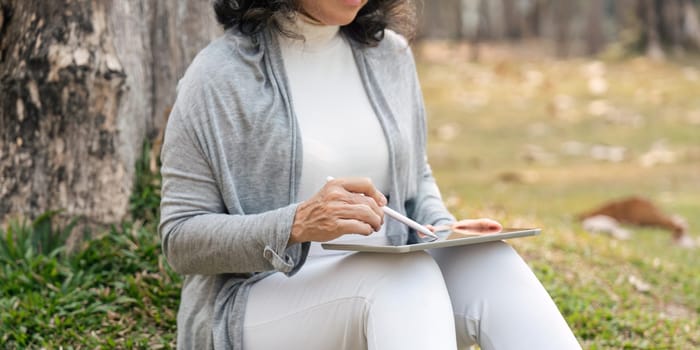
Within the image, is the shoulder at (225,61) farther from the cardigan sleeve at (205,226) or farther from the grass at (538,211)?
the grass at (538,211)

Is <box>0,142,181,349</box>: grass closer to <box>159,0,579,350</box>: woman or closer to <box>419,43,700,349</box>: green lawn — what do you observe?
<box>159,0,579,350</box>: woman

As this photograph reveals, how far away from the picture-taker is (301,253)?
7.29ft

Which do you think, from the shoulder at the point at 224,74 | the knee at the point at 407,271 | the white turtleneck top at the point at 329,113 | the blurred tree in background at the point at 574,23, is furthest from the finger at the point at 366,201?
the blurred tree in background at the point at 574,23

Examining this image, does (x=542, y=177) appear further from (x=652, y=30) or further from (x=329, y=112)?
(x=652, y=30)

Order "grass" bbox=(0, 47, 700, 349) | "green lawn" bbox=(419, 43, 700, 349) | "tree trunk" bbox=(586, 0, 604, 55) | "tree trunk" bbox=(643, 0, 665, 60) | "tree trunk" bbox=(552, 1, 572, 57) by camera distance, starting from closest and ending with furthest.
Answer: "grass" bbox=(0, 47, 700, 349)
"green lawn" bbox=(419, 43, 700, 349)
"tree trunk" bbox=(643, 0, 665, 60)
"tree trunk" bbox=(586, 0, 604, 55)
"tree trunk" bbox=(552, 1, 572, 57)

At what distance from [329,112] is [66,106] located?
3.62 ft

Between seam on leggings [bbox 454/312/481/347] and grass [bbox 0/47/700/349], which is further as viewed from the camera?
grass [bbox 0/47/700/349]

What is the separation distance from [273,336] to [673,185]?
5.63m

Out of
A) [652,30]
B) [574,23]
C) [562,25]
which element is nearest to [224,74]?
[652,30]

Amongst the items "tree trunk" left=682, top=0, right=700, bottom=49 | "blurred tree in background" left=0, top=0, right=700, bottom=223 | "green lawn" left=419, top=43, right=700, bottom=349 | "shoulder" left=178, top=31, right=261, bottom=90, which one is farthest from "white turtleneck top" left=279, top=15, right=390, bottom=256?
"tree trunk" left=682, top=0, right=700, bottom=49

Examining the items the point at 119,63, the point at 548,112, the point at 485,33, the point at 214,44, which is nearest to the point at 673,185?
the point at 548,112

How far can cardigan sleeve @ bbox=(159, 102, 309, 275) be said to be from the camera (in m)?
2.14

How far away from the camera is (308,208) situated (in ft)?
6.90

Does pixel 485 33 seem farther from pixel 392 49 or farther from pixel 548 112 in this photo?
pixel 392 49
